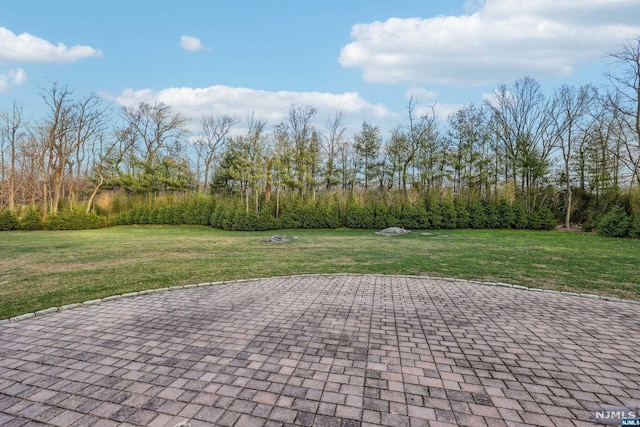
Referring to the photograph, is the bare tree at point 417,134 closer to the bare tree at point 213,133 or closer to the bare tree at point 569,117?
the bare tree at point 569,117

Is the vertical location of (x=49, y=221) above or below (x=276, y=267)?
above

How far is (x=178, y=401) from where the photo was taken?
1.80 metres

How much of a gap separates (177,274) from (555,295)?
5.98 metres

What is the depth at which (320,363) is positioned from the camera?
2.28 meters

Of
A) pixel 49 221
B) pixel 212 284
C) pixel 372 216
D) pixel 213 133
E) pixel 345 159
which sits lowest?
pixel 212 284

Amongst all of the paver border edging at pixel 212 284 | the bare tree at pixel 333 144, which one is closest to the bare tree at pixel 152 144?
the bare tree at pixel 333 144

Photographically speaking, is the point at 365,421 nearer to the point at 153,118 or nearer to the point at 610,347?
the point at 610,347

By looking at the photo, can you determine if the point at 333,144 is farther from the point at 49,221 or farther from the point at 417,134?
the point at 49,221

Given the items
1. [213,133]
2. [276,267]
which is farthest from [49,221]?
[276,267]

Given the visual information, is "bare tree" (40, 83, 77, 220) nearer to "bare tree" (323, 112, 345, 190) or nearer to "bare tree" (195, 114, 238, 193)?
"bare tree" (195, 114, 238, 193)

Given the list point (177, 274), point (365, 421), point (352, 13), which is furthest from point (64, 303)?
point (352, 13)
